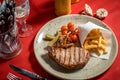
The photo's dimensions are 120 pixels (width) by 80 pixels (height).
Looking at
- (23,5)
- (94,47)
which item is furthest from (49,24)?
(94,47)

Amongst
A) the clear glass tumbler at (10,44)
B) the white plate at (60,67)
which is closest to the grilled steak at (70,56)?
the white plate at (60,67)

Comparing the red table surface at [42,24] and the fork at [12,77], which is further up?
the red table surface at [42,24]

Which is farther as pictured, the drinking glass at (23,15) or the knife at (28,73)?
the drinking glass at (23,15)

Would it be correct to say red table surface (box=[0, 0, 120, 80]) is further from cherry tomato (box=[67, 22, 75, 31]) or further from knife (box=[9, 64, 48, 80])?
cherry tomato (box=[67, 22, 75, 31])

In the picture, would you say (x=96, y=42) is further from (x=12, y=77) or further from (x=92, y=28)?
(x=12, y=77)

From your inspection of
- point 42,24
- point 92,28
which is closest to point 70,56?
point 92,28

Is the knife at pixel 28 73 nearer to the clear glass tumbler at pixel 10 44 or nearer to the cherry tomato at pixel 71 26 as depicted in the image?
the clear glass tumbler at pixel 10 44

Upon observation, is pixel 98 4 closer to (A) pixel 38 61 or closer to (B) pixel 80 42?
(B) pixel 80 42
